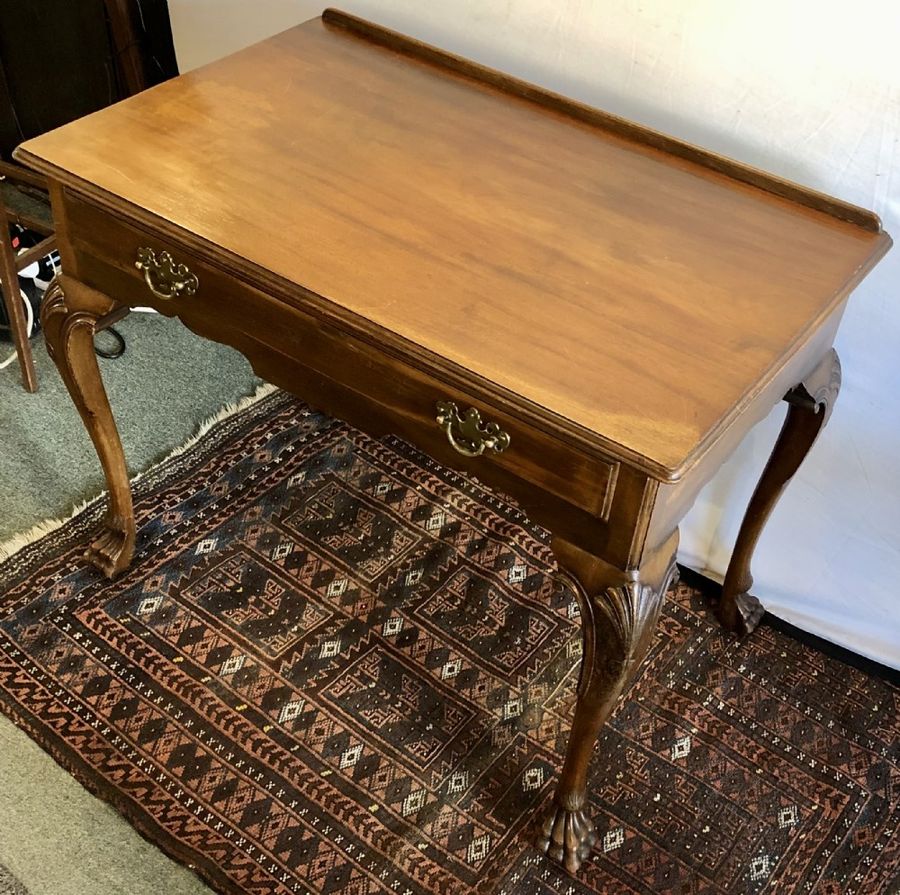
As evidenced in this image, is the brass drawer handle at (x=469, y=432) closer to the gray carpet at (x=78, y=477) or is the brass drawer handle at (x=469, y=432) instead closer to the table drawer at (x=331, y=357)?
Result: the table drawer at (x=331, y=357)

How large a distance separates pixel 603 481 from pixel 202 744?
0.87 m

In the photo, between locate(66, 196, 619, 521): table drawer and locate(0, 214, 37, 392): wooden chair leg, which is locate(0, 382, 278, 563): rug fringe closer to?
locate(0, 214, 37, 392): wooden chair leg

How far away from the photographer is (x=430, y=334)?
44.7 inches

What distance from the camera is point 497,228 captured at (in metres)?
1.29

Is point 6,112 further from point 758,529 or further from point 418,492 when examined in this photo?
point 758,529

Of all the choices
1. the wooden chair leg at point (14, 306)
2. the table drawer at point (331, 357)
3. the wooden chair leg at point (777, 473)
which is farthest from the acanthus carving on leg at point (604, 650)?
the wooden chair leg at point (14, 306)

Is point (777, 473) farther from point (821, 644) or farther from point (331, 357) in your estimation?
point (331, 357)

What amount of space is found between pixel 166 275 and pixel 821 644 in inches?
48.4

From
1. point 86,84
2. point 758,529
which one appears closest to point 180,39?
point 86,84

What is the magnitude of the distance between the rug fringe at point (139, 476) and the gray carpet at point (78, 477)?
15 millimetres

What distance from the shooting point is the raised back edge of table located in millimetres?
1368

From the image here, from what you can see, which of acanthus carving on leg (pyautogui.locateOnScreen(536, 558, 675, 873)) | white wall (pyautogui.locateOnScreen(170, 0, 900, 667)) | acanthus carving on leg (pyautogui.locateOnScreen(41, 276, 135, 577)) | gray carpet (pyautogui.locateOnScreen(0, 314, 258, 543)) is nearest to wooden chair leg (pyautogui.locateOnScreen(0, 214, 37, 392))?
gray carpet (pyautogui.locateOnScreen(0, 314, 258, 543))

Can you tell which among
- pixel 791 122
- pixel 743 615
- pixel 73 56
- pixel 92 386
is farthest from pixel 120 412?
pixel 791 122

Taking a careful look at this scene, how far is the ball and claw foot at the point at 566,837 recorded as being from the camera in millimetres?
1500
